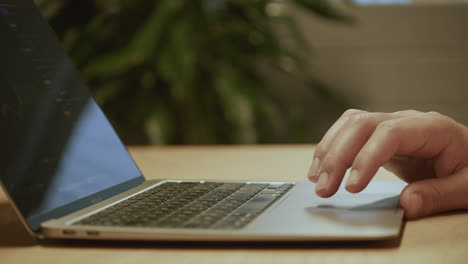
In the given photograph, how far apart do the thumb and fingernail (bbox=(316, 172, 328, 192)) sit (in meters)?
0.08

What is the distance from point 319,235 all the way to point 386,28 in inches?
88.8

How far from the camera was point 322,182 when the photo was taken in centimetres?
57

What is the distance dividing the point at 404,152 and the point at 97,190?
0.32m

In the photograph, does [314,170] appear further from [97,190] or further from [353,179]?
[97,190]

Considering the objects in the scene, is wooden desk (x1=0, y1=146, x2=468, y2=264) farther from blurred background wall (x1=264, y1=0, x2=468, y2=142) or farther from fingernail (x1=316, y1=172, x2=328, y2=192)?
blurred background wall (x1=264, y1=0, x2=468, y2=142)

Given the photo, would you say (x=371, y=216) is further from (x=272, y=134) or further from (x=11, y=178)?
(x=272, y=134)

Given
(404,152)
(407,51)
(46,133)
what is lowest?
(407,51)

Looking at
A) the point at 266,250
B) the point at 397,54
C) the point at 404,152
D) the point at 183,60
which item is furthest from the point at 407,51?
the point at 266,250

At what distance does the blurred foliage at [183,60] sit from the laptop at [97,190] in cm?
129

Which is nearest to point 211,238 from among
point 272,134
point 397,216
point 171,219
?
point 171,219

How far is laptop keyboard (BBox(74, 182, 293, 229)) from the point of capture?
0.51 m

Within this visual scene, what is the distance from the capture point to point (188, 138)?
91.1 inches

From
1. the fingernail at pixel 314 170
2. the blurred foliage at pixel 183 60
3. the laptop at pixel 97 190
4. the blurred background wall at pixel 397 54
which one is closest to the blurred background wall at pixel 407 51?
the blurred background wall at pixel 397 54

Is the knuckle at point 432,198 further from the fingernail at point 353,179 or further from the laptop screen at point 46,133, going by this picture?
the laptop screen at point 46,133
